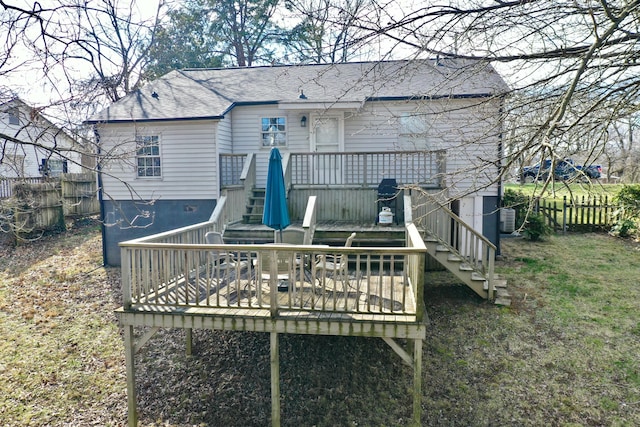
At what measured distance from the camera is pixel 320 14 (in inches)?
185

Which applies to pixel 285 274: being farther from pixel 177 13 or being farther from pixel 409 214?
pixel 177 13

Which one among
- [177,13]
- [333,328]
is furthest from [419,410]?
[177,13]

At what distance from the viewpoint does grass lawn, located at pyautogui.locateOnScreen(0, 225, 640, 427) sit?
18.9 feet

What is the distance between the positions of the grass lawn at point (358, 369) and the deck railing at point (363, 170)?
299 cm

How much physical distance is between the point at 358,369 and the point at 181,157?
760 cm

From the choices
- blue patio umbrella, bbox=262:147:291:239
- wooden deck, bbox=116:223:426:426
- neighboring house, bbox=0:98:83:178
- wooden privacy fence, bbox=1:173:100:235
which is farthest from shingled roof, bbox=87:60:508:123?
wooden deck, bbox=116:223:426:426

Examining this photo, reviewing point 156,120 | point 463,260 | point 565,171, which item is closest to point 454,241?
point 463,260

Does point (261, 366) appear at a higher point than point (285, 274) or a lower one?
lower

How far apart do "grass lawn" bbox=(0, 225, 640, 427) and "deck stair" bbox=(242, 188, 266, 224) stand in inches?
131

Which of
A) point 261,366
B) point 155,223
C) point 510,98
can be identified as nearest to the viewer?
point 510,98

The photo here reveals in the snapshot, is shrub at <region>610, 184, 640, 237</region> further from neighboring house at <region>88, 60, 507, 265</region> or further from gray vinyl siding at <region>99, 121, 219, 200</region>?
gray vinyl siding at <region>99, 121, 219, 200</region>

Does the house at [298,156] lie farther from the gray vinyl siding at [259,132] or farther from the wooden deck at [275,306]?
the wooden deck at [275,306]

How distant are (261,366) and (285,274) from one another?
1.70 metres

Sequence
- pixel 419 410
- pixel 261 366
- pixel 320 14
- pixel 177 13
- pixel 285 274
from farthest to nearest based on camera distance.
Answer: pixel 177 13 < pixel 261 366 < pixel 285 274 < pixel 419 410 < pixel 320 14
